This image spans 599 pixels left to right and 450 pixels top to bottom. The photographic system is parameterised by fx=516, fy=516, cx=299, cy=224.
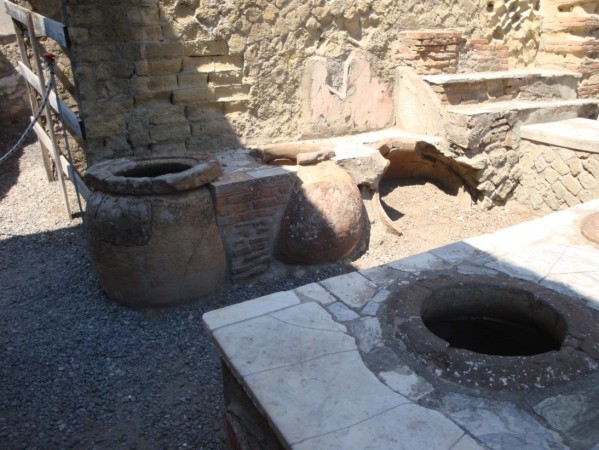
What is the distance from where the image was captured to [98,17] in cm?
373

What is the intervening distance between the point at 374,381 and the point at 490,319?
2.73ft

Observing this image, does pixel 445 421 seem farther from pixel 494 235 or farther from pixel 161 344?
pixel 161 344

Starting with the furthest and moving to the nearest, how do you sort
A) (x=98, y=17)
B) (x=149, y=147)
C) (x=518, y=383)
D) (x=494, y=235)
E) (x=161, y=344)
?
(x=149, y=147)
(x=98, y=17)
(x=161, y=344)
(x=494, y=235)
(x=518, y=383)

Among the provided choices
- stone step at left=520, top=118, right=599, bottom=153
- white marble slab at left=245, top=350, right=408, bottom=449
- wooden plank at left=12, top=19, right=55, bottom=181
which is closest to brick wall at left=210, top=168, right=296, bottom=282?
white marble slab at left=245, top=350, right=408, bottom=449

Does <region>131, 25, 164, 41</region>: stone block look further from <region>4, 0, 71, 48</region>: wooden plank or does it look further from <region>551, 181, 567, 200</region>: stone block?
<region>551, 181, 567, 200</region>: stone block

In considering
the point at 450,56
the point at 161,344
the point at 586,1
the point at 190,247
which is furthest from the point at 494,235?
the point at 586,1

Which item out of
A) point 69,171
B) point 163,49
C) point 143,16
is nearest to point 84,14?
point 143,16

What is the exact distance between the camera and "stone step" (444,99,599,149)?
489cm

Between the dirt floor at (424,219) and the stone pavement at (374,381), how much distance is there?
183 cm

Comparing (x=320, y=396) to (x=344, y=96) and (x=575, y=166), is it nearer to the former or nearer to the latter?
(x=344, y=96)

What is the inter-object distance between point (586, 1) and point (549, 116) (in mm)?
1685

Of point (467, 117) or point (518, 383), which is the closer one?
point (518, 383)

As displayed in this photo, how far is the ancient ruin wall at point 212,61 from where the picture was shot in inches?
152

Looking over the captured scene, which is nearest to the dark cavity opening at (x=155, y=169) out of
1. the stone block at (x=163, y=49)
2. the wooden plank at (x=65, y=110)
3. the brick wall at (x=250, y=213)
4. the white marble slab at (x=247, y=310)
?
the brick wall at (x=250, y=213)
